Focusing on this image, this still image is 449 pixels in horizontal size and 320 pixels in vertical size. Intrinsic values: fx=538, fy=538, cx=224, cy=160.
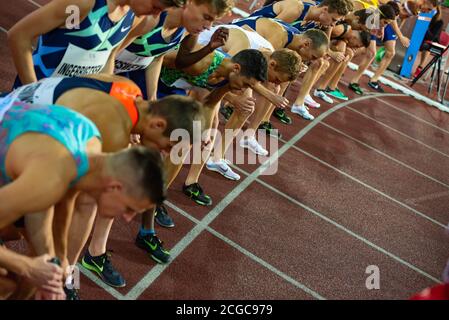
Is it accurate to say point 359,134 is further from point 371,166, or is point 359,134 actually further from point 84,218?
point 84,218

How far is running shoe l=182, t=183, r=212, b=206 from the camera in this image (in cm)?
471

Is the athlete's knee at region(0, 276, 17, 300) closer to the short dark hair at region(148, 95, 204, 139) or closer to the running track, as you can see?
the running track

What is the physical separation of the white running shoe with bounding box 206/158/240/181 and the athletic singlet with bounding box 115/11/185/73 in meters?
1.63

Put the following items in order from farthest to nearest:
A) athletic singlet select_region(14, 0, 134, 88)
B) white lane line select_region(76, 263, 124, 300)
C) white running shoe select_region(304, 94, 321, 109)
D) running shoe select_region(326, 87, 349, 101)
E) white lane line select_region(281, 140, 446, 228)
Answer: running shoe select_region(326, 87, 349, 101) → white running shoe select_region(304, 94, 321, 109) → white lane line select_region(281, 140, 446, 228) → white lane line select_region(76, 263, 124, 300) → athletic singlet select_region(14, 0, 134, 88)

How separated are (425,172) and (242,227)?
4.39 metres

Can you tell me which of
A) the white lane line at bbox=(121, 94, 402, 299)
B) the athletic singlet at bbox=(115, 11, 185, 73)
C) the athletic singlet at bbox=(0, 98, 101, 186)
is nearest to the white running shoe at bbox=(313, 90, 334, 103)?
the white lane line at bbox=(121, 94, 402, 299)

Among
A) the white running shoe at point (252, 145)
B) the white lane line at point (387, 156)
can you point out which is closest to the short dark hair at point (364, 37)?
the white lane line at point (387, 156)

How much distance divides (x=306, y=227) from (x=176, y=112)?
2673 mm

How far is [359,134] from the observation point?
8.40m

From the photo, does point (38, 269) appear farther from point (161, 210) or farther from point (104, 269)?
point (161, 210)

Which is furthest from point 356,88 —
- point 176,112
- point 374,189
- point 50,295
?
point 50,295

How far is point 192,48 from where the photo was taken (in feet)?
13.9
